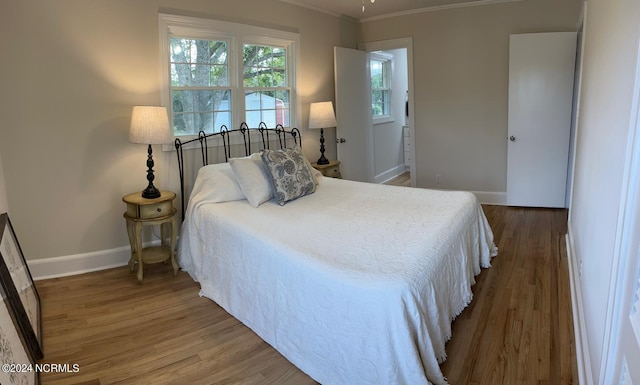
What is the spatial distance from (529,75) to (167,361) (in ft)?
15.4

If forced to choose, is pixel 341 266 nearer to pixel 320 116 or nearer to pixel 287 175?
pixel 287 175

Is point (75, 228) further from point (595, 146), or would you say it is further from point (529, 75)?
point (529, 75)

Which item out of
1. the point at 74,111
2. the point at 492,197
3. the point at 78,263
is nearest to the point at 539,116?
the point at 492,197

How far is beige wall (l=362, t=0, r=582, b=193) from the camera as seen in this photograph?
5.29m

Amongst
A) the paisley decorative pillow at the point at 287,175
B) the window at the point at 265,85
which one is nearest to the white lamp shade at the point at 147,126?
the paisley decorative pillow at the point at 287,175

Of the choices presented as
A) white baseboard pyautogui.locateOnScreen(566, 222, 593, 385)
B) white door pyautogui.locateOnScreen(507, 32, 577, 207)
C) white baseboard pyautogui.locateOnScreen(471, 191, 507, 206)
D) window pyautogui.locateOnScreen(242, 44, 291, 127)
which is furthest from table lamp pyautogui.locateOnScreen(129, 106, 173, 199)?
white baseboard pyautogui.locateOnScreen(471, 191, 507, 206)

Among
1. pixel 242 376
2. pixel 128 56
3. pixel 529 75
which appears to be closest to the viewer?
pixel 242 376

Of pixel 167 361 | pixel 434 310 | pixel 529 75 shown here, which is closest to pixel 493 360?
pixel 434 310

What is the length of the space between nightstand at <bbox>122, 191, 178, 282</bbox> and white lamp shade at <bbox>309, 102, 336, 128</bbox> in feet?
6.23

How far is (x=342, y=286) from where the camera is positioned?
81.7 inches

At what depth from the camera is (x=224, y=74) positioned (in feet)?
14.3

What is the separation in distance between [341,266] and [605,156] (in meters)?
1.35

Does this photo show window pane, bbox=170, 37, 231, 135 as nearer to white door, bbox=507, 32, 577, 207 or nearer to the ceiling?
the ceiling

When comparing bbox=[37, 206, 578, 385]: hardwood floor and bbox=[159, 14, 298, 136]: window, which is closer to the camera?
bbox=[37, 206, 578, 385]: hardwood floor
